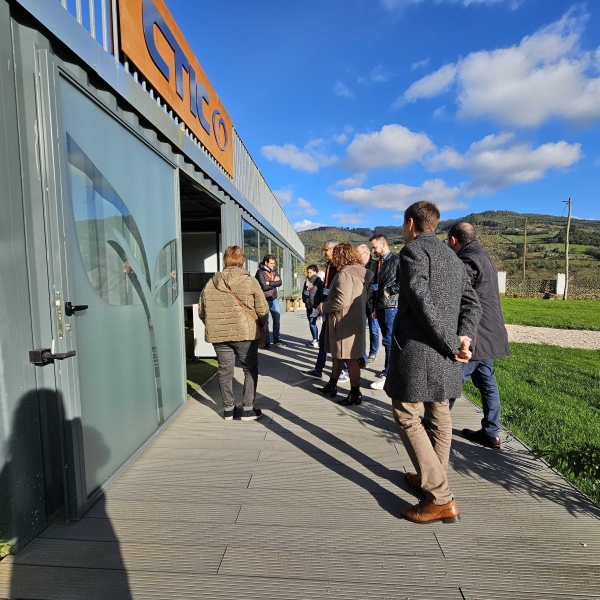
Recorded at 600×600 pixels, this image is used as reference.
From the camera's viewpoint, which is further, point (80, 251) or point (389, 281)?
point (389, 281)

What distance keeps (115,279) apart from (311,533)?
214 cm

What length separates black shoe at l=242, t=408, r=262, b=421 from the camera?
397 centimetres

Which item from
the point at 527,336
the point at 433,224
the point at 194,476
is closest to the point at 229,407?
the point at 194,476

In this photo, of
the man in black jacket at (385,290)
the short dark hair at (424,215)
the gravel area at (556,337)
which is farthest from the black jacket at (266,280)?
the gravel area at (556,337)

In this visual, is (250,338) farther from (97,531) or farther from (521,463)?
(521,463)

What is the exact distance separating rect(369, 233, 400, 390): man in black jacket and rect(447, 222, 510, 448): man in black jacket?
139cm

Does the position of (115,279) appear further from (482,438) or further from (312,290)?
(312,290)

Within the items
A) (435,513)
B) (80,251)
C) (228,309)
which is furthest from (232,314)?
(435,513)

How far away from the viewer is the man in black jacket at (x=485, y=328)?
312 cm

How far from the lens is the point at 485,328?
3.14 metres

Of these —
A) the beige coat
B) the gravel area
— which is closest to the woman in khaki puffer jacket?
the beige coat

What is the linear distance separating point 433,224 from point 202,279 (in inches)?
348

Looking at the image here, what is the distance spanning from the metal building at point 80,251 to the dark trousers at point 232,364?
0.54 m

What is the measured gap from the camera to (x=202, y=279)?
411 inches
